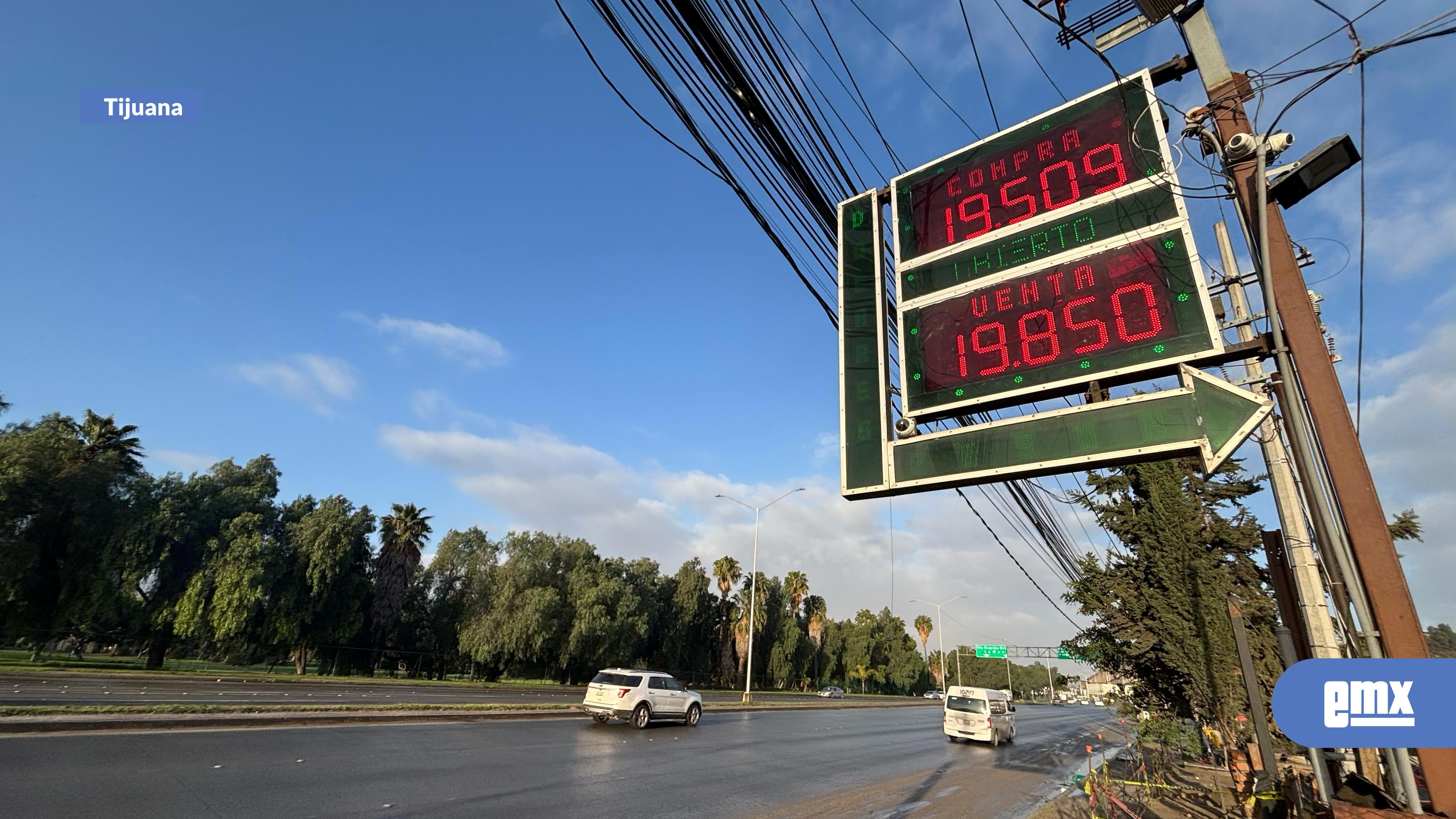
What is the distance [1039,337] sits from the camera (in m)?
6.29

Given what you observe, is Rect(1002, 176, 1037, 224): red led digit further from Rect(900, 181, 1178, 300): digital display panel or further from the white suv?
the white suv

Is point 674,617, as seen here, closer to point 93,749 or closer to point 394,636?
point 394,636

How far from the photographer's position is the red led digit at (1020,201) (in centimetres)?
695

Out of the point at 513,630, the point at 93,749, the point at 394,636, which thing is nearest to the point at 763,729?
the point at 93,749

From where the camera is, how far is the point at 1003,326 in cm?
659

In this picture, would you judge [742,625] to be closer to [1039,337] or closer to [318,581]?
[318,581]

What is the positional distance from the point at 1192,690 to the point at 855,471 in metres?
11.0

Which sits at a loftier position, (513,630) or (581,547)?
(581,547)

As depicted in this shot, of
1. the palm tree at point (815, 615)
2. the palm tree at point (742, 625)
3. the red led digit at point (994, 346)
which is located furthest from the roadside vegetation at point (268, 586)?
the red led digit at point (994, 346)

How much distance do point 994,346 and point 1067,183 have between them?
202cm

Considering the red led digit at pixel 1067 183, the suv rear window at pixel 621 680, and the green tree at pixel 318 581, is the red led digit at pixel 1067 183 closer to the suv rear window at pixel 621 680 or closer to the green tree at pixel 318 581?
the suv rear window at pixel 621 680

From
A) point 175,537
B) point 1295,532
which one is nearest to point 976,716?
point 1295,532

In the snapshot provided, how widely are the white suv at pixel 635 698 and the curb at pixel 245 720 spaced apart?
6.89 feet

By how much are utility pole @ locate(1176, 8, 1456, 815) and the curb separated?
55.5 feet
